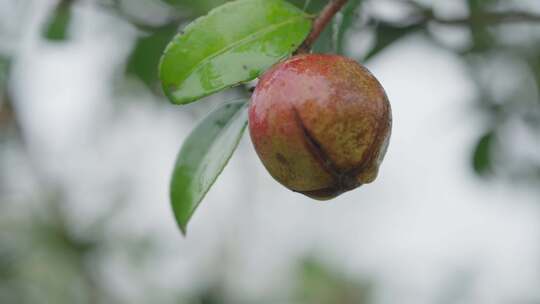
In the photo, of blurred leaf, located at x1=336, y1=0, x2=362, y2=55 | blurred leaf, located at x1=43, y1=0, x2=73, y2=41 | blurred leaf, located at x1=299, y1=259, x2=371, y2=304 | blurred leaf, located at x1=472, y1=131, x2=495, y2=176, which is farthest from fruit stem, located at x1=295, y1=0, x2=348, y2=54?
blurred leaf, located at x1=299, y1=259, x2=371, y2=304

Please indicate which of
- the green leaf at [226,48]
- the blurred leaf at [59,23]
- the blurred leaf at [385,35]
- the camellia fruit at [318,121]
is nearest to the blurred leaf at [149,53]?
the blurred leaf at [59,23]

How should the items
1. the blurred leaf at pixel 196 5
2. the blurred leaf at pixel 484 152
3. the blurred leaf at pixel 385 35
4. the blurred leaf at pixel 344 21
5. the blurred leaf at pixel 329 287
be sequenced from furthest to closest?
the blurred leaf at pixel 329 287 < the blurred leaf at pixel 484 152 < the blurred leaf at pixel 196 5 < the blurred leaf at pixel 385 35 < the blurred leaf at pixel 344 21

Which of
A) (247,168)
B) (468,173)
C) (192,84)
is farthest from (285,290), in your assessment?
(192,84)

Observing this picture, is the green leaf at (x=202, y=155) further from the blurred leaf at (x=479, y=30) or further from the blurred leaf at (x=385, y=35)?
the blurred leaf at (x=479, y=30)

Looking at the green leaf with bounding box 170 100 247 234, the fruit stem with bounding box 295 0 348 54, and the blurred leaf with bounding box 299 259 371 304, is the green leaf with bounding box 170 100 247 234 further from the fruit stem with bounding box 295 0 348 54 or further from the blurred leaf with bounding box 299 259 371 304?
the blurred leaf with bounding box 299 259 371 304

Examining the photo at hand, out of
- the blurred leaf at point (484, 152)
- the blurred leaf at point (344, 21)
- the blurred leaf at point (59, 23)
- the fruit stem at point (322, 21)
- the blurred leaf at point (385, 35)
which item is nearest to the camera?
the fruit stem at point (322, 21)

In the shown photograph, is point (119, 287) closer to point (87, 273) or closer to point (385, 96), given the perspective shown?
point (87, 273)
